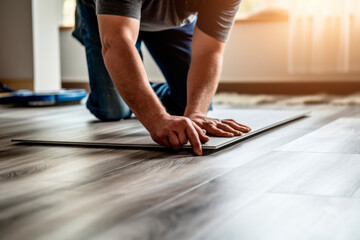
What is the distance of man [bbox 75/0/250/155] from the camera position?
1.26 metres

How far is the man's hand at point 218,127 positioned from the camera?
137 cm

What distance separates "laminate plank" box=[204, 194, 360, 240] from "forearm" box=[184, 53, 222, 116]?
0.71 m

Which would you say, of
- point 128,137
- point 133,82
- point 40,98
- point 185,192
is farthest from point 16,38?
point 185,192

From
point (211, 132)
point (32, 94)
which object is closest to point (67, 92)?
point (32, 94)

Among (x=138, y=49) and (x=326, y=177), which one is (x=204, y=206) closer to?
(x=326, y=177)

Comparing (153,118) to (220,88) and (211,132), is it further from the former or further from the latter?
(220,88)

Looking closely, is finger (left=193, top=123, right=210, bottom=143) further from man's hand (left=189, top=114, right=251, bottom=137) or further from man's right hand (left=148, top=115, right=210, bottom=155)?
man's hand (left=189, top=114, right=251, bottom=137)

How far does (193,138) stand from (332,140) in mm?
516

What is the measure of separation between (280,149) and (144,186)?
52cm

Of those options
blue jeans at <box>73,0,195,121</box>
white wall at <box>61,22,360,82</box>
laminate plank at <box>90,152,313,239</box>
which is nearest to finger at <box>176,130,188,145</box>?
laminate plank at <box>90,152,313,239</box>

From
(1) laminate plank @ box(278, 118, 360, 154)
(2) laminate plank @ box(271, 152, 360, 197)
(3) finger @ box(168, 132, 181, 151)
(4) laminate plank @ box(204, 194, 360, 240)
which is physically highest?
(3) finger @ box(168, 132, 181, 151)

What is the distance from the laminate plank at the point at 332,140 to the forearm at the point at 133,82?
36cm

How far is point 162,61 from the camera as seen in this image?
85.8 inches

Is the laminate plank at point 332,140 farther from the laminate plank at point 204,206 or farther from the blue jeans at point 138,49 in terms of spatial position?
the blue jeans at point 138,49
